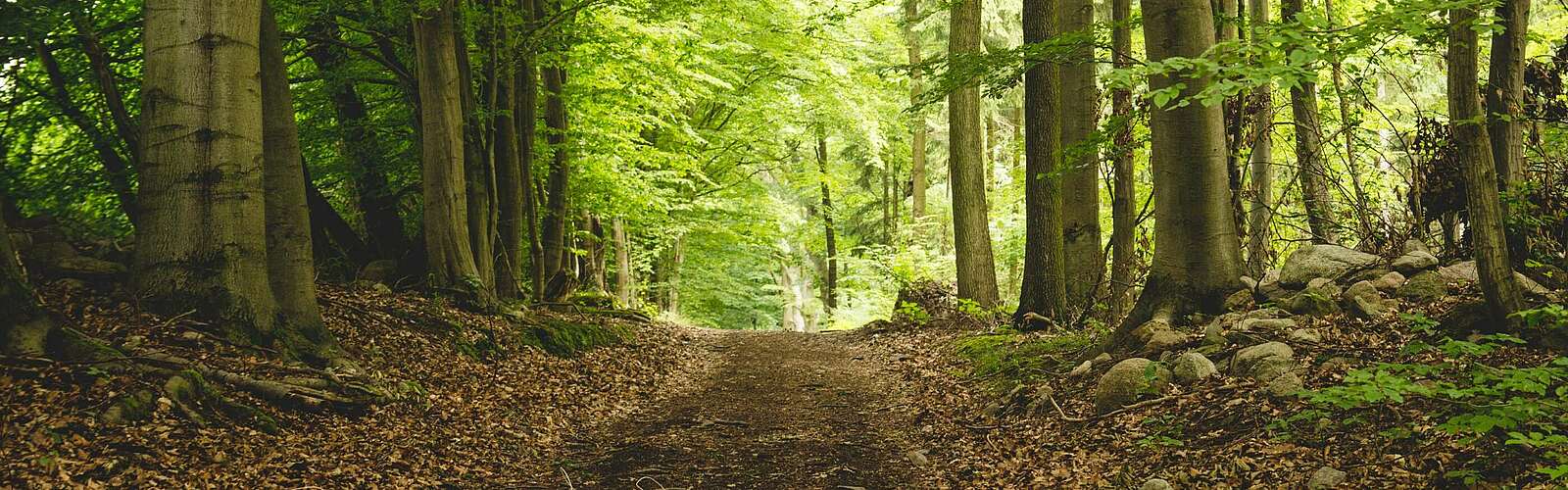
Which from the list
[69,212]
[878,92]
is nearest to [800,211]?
[878,92]

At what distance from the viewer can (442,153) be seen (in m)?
11.2

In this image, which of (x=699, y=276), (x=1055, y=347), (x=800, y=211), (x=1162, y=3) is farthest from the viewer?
(x=800, y=211)

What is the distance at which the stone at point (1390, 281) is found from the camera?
6918 mm

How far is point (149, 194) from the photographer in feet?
21.4

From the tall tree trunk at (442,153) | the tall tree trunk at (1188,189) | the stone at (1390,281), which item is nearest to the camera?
the stone at (1390,281)

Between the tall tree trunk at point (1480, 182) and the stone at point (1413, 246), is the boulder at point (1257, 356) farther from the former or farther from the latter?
the stone at point (1413, 246)

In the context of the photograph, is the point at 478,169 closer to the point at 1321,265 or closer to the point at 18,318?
the point at 18,318

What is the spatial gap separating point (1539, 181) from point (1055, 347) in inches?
162

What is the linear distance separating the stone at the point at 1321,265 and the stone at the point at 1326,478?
346cm

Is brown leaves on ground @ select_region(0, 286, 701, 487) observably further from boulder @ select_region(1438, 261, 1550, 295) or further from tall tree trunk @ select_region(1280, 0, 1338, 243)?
tall tree trunk @ select_region(1280, 0, 1338, 243)

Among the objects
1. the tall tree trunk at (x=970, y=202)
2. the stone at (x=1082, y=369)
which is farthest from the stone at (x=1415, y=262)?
the tall tree trunk at (x=970, y=202)

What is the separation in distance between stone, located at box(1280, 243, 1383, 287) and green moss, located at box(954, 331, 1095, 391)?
1.85 m

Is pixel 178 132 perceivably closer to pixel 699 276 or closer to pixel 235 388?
pixel 235 388

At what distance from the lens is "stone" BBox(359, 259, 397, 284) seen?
11.8 meters
